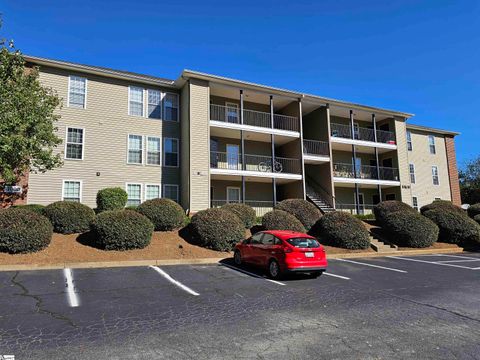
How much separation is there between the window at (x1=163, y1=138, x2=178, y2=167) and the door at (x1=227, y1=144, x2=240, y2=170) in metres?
3.82

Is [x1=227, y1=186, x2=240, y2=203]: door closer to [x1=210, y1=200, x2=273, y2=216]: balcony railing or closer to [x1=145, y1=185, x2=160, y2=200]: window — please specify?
[x1=210, y1=200, x2=273, y2=216]: balcony railing

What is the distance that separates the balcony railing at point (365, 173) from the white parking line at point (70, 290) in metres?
21.2

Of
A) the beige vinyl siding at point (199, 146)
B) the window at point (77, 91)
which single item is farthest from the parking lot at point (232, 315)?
the window at point (77, 91)

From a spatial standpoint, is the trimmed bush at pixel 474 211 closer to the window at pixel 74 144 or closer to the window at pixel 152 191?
the window at pixel 152 191

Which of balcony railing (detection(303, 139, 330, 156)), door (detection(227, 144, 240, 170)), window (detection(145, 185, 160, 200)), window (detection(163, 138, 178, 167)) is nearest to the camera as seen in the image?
window (detection(145, 185, 160, 200))

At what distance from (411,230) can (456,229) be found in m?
3.52


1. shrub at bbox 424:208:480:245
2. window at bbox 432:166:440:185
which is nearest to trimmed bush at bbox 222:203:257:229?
shrub at bbox 424:208:480:245

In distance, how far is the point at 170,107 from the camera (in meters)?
21.9

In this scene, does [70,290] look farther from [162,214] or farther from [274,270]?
[162,214]

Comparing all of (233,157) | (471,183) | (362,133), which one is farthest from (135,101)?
(471,183)

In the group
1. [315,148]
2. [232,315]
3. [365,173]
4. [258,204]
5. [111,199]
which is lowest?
[232,315]

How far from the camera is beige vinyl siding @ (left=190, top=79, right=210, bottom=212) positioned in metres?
19.5

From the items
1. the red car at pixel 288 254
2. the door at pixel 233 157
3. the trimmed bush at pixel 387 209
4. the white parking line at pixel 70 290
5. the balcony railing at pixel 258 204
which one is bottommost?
the white parking line at pixel 70 290

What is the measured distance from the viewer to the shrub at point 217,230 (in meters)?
14.6
